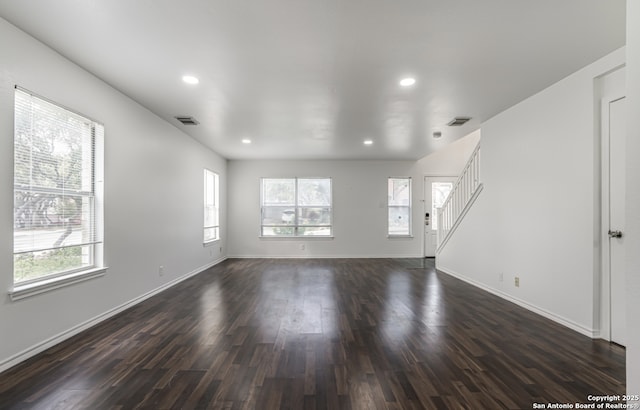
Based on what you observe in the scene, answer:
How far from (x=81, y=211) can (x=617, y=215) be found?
5233mm

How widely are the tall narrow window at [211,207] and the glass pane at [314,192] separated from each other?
209 cm

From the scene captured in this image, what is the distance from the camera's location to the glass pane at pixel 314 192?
761 centimetres

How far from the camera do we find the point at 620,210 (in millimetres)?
2621

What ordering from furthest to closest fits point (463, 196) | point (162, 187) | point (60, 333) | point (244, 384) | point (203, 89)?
point (463, 196) < point (162, 187) < point (203, 89) < point (60, 333) < point (244, 384)

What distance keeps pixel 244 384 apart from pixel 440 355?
1583 millimetres

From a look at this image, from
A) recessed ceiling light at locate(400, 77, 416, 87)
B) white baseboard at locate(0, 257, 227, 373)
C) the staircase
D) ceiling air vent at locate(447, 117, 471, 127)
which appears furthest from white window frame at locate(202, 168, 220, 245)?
the staircase

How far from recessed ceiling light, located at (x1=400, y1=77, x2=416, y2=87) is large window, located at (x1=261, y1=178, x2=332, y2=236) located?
15.0 feet

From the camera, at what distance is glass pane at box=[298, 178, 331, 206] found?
7613mm

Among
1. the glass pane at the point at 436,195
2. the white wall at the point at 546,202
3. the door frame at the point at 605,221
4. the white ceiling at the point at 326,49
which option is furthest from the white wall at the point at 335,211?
the door frame at the point at 605,221

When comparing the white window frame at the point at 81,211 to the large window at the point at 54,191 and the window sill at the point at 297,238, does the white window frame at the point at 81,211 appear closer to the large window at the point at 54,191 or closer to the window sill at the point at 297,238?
the large window at the point at 54,191

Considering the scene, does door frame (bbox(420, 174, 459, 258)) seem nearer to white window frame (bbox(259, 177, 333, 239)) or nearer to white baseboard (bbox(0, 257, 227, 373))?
white window frame (bbox(259, 177, 333, 239))

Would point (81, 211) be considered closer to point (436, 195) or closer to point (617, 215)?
point (617, 215)

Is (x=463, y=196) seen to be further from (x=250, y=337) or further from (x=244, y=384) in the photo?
(x=244, y=384)

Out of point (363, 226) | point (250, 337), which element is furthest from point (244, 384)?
point (363, 226)
